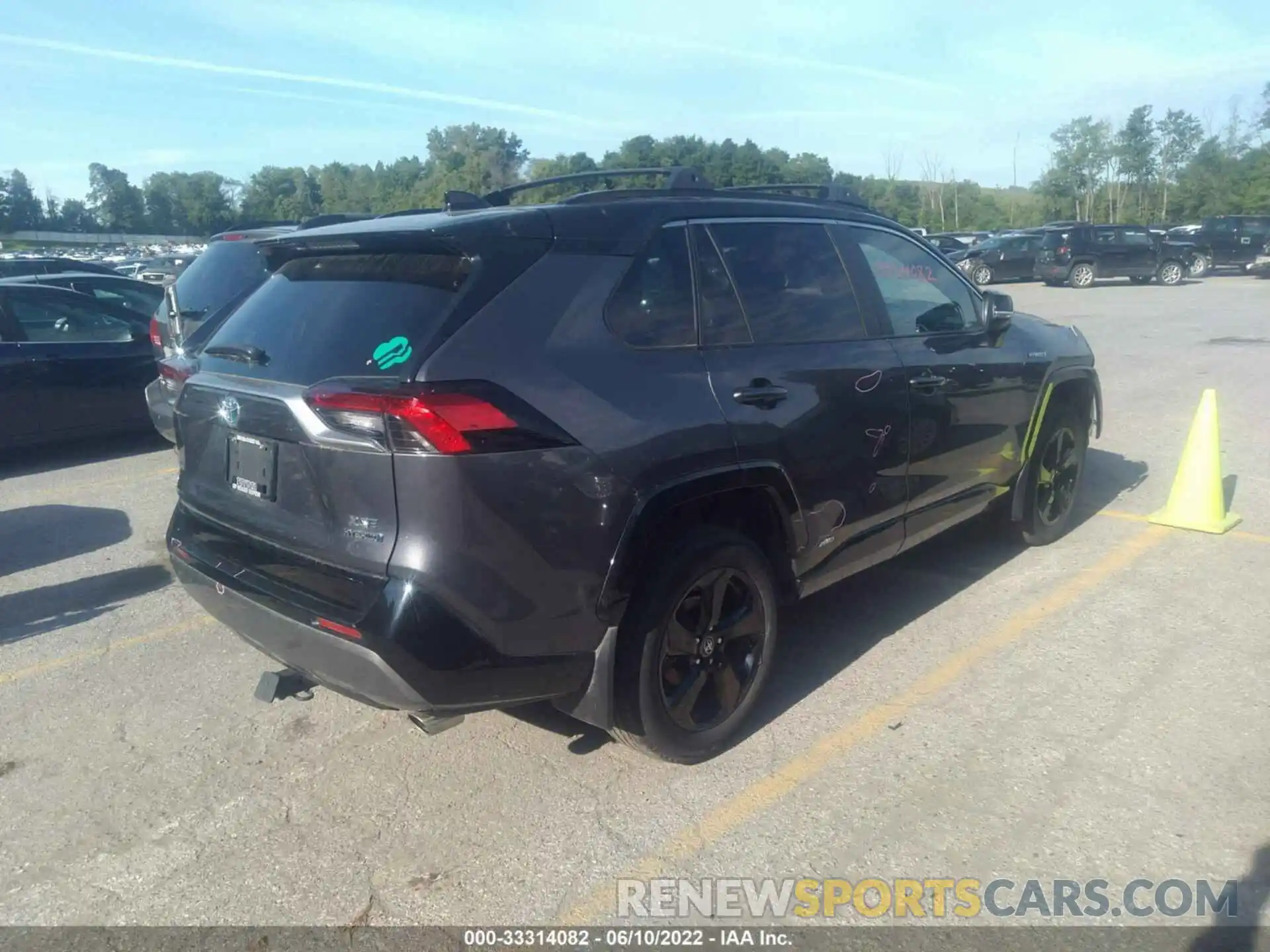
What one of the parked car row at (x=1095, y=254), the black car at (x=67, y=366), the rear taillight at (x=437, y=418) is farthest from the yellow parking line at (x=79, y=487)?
the parked car row at (x=1095, y=254)

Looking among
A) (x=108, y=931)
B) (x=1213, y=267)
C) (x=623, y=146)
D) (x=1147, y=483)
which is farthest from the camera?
(x=1213, y=267)

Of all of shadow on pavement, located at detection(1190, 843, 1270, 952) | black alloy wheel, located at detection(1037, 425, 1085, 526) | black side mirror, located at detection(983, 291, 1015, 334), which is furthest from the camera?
black alloy wheel, located at detection(1037, 425, 1085, 526)

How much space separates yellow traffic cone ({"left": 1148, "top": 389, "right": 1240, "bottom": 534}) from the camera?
6105 mm

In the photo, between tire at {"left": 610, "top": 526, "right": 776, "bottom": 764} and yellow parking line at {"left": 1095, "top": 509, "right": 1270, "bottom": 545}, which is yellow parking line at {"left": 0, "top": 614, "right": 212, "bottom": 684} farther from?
yellow parking line at {"left": 1095, "top": 509, "right": 1270, "bottom": 545}

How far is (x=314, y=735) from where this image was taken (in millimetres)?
3932

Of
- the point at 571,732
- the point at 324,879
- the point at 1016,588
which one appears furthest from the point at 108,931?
the point at 1016,588

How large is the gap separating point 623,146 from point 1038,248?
39.6 feet

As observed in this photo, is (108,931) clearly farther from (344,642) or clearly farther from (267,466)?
(267,466)

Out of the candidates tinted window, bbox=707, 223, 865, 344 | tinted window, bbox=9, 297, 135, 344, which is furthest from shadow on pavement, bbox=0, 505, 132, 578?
tinted window, bbox=707, 223, 865, 344

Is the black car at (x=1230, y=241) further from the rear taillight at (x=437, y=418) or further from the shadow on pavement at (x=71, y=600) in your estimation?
the rear taillight at (x=437, y=418)

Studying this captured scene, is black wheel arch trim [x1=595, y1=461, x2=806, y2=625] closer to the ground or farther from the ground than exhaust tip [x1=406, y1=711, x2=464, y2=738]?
farther from the ground

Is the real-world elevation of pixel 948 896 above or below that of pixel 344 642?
below

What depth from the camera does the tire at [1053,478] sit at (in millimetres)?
5668

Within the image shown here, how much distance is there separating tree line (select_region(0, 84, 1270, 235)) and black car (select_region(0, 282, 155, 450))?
2320 centimetres
